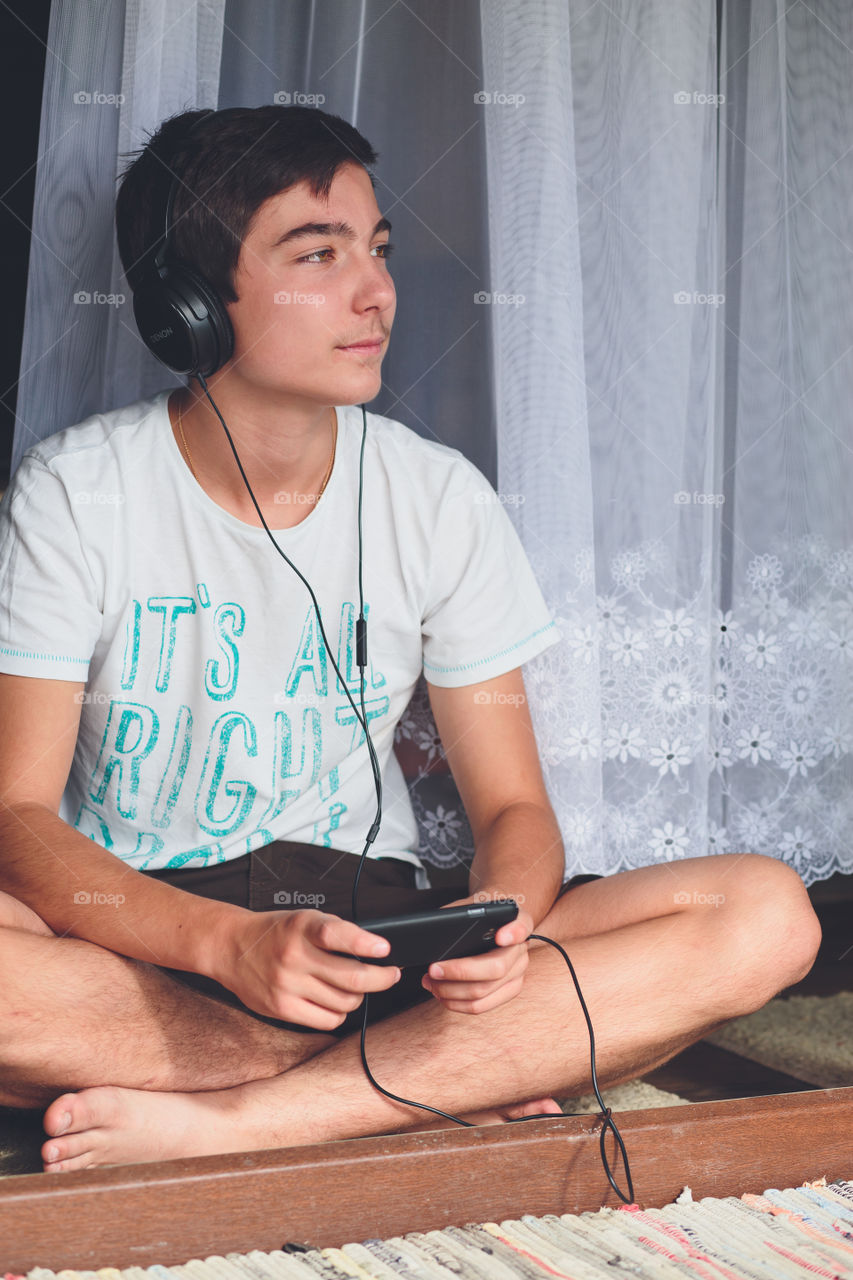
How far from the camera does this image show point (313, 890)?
1182mm

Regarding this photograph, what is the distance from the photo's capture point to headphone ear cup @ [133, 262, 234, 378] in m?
1.08

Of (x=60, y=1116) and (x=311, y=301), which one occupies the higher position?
(x=311, y=301)

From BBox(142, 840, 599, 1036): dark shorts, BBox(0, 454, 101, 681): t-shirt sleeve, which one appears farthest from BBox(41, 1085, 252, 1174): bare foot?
BBox(0, 454, 101, 681): t-shirt sleeve

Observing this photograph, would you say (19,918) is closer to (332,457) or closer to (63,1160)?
(63,1160)

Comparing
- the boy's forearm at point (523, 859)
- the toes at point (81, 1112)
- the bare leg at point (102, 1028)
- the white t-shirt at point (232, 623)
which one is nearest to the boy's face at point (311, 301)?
the white t-shirt at point (232, 623)

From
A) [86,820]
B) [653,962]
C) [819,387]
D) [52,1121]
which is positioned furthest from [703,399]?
[52,1121]

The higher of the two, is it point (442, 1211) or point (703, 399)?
point (703, 399)

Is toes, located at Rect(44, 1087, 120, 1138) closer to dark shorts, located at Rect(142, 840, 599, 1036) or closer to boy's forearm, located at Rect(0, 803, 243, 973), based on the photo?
boy's forearm, located at Rect(0, 803, 243, 973)

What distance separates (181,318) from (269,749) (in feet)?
1.40

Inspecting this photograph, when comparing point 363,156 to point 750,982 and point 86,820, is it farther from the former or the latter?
point 750,982

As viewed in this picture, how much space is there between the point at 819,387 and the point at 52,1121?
1125 millimetres

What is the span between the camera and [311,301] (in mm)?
1141

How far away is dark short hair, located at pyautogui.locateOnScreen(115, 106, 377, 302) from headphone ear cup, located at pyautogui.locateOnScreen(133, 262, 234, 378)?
5cm

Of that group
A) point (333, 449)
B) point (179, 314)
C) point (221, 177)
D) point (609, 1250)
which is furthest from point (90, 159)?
point (609, 1250)
